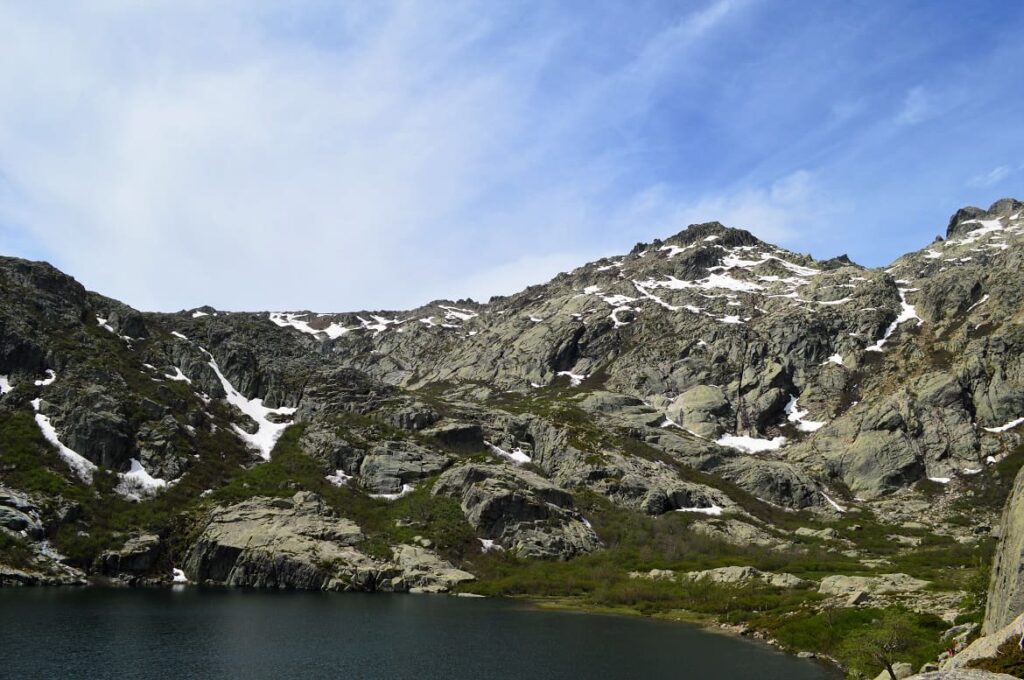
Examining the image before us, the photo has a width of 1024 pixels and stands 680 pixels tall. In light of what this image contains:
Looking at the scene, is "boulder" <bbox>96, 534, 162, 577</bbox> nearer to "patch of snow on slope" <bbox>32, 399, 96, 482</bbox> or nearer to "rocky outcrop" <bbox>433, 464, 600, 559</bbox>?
"patch of snow on slope" <bbox>32, 399, 96, 482</bbox>

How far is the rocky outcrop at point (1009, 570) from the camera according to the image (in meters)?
28.1

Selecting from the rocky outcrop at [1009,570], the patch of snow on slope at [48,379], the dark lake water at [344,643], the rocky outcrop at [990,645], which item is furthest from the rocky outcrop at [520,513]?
the rocky outcrop at [990,645]

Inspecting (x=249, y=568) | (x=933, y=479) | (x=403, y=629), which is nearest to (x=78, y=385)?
(x=249, y=568)

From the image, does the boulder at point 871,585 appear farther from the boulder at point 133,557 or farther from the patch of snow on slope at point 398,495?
the boulder at point 133,557

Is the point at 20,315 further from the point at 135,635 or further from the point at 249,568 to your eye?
the point at 135,635

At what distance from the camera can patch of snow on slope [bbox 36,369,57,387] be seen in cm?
18025

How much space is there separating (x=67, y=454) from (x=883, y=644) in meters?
172

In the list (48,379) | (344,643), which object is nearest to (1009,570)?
→ (344,643)

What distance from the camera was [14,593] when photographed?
11038 cm

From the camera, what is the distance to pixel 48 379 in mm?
183250

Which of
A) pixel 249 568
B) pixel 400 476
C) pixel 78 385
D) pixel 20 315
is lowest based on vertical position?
pixel 249 568

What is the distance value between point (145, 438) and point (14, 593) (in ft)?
233

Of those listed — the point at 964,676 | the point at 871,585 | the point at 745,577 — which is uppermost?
the point at 964,676

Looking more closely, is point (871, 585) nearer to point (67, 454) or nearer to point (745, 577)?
point (745, 577)
